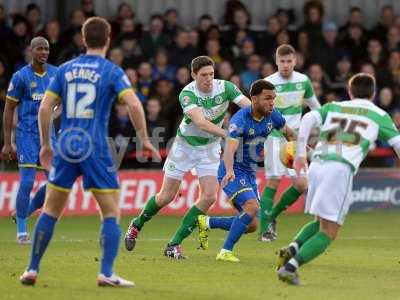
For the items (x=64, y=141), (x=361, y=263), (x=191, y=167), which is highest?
(x=64, y=141)

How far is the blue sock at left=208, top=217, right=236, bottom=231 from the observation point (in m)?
12.3

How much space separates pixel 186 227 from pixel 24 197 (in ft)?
8.25

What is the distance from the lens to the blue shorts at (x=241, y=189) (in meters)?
11.9

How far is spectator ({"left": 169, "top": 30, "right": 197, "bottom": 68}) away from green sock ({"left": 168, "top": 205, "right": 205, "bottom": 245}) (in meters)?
7.97

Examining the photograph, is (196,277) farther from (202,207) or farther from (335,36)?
(335,36)

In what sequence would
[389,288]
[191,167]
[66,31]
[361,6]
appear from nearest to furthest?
1. [389,288]
2. [191,167]
3. [66,31]
4. [361,6]

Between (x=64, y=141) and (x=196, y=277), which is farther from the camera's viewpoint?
(x=196, y=277)

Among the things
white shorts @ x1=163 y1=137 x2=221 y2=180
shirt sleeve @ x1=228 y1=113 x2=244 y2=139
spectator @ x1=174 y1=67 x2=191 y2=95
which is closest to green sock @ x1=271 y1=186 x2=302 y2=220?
white shorts @ x1=163 y1=137 x2=221 y2=180

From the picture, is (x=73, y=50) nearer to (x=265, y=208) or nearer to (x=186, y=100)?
(x=265, y=208)

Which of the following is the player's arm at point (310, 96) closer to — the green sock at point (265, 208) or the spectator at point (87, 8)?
the green sock at point (265, 208)

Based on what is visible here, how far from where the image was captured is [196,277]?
10383 millimetres

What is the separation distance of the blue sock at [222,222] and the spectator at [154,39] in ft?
27.4

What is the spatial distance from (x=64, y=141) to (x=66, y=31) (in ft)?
35.3

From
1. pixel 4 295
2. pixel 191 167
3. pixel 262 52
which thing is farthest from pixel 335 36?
pixel 4 295
